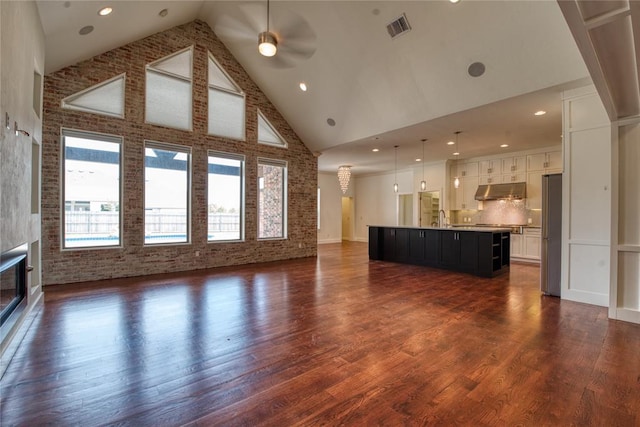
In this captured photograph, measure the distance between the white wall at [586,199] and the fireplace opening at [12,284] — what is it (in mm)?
6193

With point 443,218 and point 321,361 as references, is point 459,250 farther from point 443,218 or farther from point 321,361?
point 321,361

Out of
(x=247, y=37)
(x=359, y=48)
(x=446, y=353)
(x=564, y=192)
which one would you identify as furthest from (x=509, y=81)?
(x=247, y=37)

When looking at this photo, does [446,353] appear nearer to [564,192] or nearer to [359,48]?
[564,192]

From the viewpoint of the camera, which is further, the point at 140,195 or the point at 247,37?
the point at 247,37

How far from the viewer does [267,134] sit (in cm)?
775

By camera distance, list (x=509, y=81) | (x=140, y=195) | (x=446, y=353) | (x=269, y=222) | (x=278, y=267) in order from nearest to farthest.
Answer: (x=446, y=353) < (x=509, y=81) < (x=140, y=195) < (x=278, y=267) < (x=269, y=222)

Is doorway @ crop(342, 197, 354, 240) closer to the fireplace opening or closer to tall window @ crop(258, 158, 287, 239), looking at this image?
tall window @ crop(258, 158, 287, 239)

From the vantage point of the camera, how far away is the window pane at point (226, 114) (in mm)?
6805

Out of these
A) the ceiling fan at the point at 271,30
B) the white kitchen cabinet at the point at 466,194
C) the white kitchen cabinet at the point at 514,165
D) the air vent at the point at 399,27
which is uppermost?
the ceiling fan at the point at 271,30

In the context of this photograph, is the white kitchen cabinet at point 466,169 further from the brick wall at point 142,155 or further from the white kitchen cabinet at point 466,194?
the brick wall at point 142,155

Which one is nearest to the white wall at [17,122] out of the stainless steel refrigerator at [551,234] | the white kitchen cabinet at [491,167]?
the stainless steel refrigerator at [551,234]

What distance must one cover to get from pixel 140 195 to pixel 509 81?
21.2 ft

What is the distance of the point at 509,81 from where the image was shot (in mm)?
4309

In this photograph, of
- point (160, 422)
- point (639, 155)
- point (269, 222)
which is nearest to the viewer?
point (160, 422)
